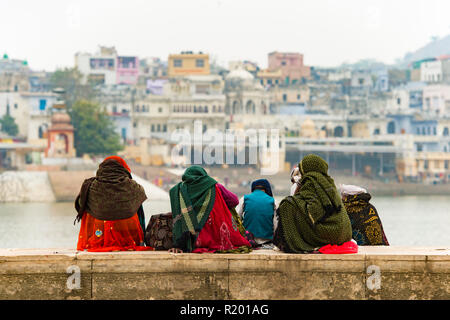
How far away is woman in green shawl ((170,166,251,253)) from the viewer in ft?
15.6

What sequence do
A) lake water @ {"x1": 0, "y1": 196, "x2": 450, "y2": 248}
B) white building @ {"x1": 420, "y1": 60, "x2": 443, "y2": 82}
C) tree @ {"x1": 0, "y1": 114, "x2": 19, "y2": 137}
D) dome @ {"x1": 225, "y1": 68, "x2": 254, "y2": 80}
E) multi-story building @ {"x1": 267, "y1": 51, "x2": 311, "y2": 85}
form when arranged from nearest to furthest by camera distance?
1. lake water @ {"x1": 0, "y1": 196, "x2": 450, "y2": 248}
2. tree @ {"x1": 0, "y1": 114, "x2": 19, "y2": 137}
3. dome @ {"x1": 225, "y1": 68, "x2": 254, "y2": 80}
4. multi-story building @ {"x1": 267, "y1": 51, "x2": 311, "y2": 85}
5. white building @ {"x1": 420, "y1": 60, "x2": 443, "y2": 82}

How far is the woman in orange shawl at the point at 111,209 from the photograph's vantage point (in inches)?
191

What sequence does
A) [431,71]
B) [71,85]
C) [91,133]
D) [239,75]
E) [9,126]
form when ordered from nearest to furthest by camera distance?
[91,133]
[9,126]
[71,85]
[239,75]
[431,71]

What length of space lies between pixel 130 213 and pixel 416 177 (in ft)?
129

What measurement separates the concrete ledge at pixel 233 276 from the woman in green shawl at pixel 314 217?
5.8 inches

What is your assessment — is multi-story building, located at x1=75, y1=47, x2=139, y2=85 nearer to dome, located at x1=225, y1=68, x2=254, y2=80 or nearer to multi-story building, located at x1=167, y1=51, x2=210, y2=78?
multi-story building, located at x1=167, y1=51, x2=210, y2=78

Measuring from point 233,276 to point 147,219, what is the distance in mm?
22213

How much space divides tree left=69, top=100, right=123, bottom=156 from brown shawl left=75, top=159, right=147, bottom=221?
1359 inches

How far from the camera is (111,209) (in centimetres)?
488

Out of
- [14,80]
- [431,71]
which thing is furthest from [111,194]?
[431,71]

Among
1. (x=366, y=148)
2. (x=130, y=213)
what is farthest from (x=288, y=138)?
(x=130, y=213)

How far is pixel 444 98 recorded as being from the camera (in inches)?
2053

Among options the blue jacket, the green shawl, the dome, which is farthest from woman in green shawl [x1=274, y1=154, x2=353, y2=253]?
the dome

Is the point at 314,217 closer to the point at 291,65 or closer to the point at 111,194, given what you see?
the point at 111,194
